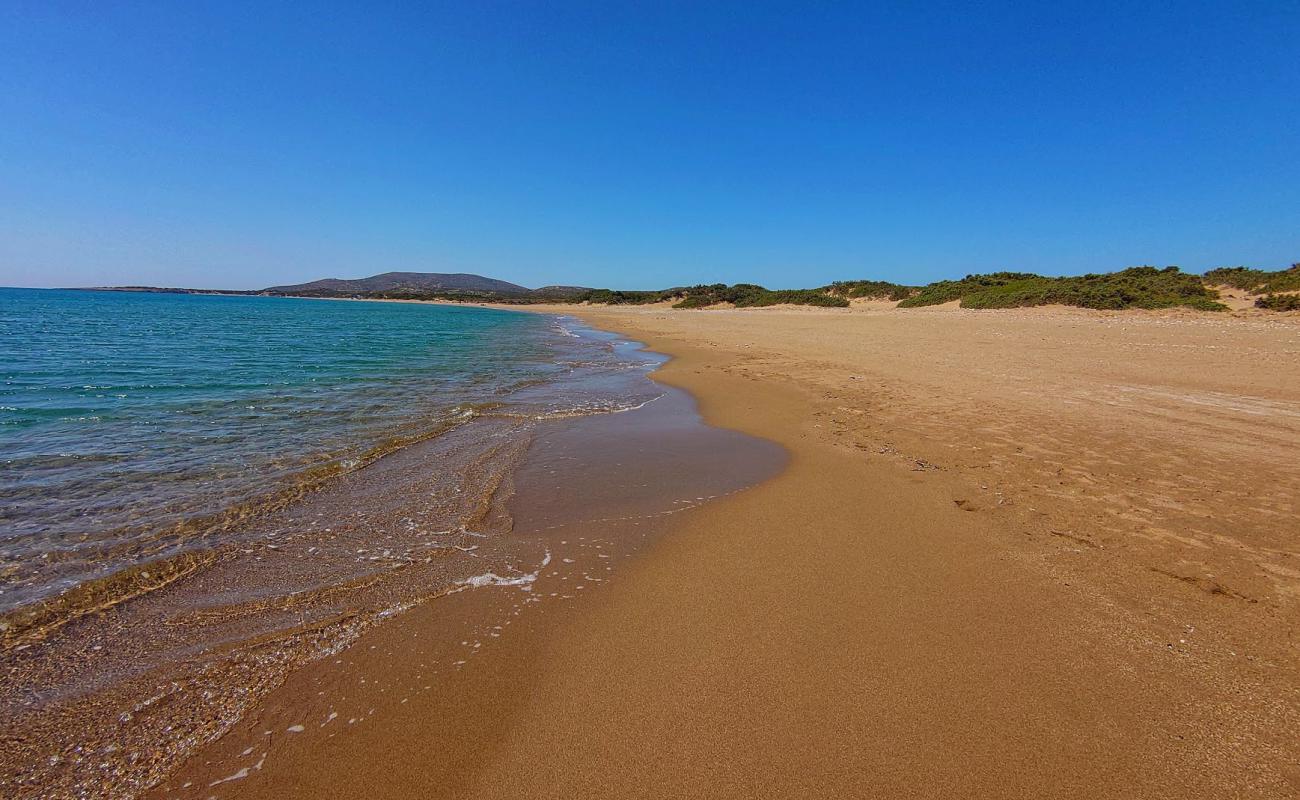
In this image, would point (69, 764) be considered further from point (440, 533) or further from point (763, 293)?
point (763, 293)

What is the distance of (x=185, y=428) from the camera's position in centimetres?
783

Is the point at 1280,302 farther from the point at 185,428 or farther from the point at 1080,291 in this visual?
the point at 185,428

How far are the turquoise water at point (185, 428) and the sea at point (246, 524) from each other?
4 cm

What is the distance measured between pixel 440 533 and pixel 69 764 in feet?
8.09

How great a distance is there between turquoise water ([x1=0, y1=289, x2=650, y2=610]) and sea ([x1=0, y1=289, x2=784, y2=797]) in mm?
40

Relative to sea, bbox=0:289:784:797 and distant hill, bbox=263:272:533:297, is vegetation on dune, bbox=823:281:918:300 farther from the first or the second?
distant hill, bbox=263:272:533:297

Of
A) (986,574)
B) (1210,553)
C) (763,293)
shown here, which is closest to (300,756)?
(986,574)

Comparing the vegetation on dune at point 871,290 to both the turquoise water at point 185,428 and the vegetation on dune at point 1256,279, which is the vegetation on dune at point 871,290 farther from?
the turquoise water at point 185,428

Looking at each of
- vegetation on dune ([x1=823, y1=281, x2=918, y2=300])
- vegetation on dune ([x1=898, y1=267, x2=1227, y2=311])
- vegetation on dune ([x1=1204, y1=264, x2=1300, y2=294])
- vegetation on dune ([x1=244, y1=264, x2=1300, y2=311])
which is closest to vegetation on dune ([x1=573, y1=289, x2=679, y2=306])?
vegetation on dune ([x1=244, y1=264, x2=1300, y2=311])

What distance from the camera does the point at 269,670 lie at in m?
2.79

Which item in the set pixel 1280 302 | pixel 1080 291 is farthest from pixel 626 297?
pixel 1280 302

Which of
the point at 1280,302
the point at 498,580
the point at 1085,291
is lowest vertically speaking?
the point at 498,580

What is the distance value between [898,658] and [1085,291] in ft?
111

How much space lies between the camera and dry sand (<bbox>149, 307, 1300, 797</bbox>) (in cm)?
218
